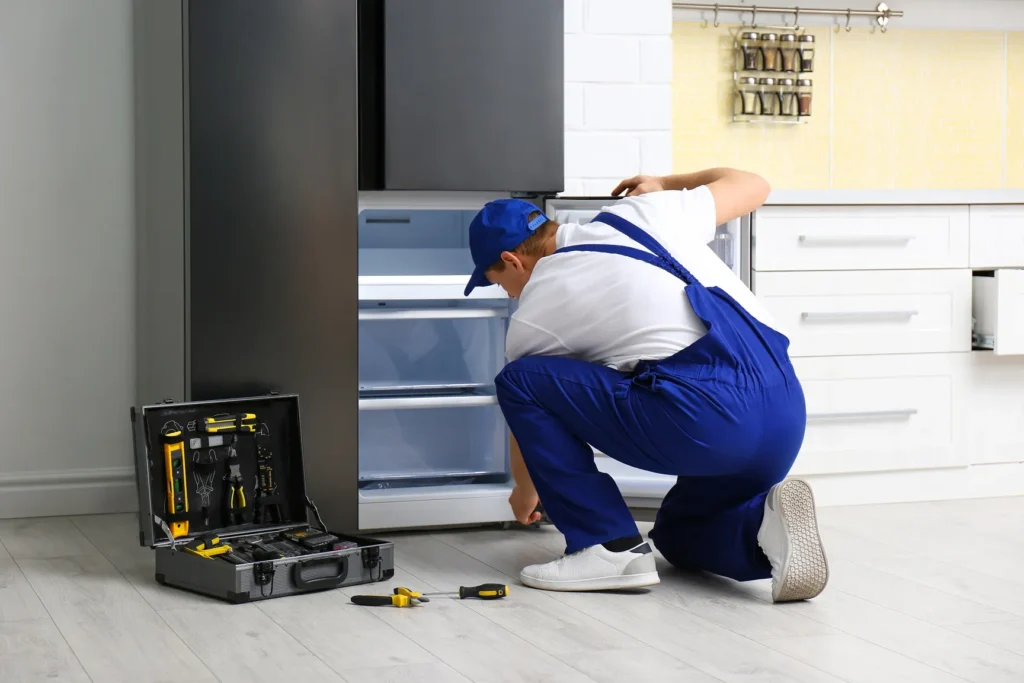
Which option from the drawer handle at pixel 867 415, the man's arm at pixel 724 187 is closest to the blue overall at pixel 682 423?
the man's arm at pixel 724 187

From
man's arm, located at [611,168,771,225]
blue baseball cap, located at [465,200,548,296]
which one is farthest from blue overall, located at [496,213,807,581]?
man's arm, located at [611,168,771,225]

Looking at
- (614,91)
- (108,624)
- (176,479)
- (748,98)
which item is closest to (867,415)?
(614,91)

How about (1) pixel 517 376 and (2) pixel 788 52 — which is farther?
(2) pixel 788 52

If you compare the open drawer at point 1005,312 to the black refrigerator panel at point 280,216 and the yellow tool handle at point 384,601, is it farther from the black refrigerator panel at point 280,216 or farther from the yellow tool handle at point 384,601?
the yellow tool handle at point 384,601

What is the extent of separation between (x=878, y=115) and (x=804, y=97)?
0.34 metres

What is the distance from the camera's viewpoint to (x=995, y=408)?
3.46 meters

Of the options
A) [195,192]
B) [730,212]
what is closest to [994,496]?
[730,212]

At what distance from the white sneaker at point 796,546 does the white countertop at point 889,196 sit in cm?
113

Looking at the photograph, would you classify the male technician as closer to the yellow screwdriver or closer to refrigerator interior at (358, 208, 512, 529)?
the yellow screwdriver

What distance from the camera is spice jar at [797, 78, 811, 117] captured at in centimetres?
423

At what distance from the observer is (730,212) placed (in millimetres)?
2605

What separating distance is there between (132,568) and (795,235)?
1.86 meters

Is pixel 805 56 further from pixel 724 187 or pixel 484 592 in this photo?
pixel 484 592

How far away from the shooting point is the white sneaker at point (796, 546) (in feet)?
7.59
